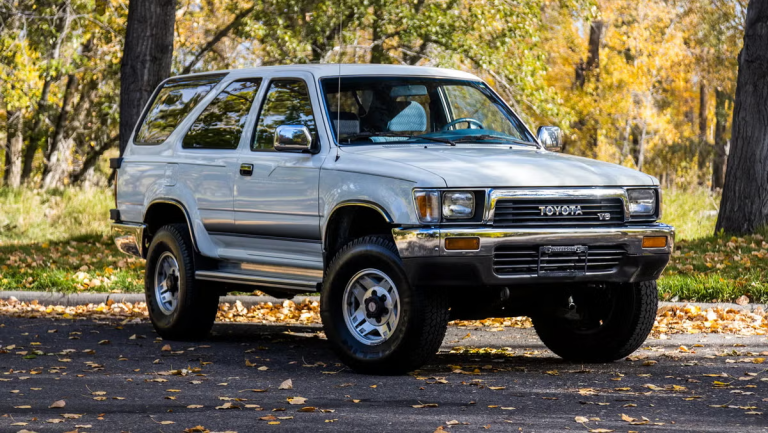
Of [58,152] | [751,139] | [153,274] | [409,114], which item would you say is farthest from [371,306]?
[58,152]

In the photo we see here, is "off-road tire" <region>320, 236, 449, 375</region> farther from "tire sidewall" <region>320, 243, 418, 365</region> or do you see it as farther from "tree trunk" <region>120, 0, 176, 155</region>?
"tree trunk" <region>120, 0, 176, 155</region>

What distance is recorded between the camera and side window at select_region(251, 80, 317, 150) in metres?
8.29

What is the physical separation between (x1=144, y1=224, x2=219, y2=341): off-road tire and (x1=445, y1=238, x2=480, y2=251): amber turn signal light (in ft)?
9.40

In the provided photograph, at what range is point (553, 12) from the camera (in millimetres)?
30266

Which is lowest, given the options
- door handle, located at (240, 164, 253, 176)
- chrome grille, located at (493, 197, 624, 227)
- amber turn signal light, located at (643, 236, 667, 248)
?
amber turn signal light, located at (643, 236, 667, 248)

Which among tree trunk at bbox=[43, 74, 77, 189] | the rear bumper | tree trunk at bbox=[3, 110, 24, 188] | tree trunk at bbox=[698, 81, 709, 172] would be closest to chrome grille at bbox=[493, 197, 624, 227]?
the rear bumper

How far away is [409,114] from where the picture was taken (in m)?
8.21

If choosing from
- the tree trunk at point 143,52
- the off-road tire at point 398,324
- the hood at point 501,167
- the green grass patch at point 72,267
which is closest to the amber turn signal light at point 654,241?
the hood at point 501,167

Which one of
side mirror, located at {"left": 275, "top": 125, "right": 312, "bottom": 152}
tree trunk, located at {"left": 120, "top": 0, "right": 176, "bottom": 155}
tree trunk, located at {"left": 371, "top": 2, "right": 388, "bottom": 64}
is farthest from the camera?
tree trunk, located at {"left": 371, "top": 2, "right": 388, "bottom": 64}

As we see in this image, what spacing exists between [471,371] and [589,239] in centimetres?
117

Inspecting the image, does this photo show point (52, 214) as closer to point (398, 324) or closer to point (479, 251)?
point (398, 324)

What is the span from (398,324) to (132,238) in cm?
349

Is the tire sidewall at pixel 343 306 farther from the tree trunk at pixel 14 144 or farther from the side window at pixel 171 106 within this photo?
the tree trunk at pixel 14 144

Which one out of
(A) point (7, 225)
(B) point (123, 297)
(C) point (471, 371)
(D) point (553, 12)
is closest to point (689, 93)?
(D) point (553, 12)
